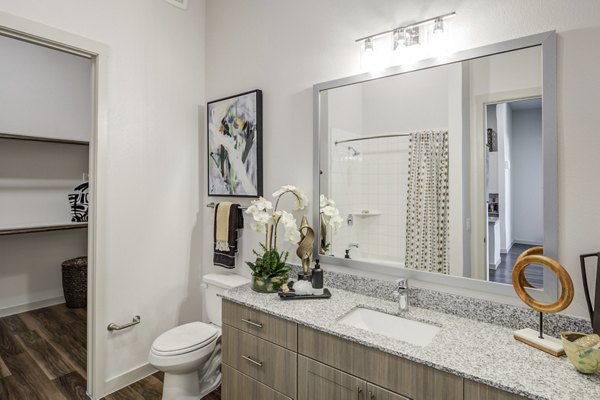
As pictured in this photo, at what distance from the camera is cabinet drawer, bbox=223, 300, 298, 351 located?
4.75ft

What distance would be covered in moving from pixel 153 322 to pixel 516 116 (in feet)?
8.52

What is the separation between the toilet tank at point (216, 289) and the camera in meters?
2.24

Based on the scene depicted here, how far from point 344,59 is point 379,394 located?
1667 millimetres

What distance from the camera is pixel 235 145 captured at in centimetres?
239

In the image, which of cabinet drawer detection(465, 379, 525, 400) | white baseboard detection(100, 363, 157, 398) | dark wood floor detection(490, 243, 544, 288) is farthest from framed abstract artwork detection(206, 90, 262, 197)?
cabinet drawer detection(465, 379, 525, 400)

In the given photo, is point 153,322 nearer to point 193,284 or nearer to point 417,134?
point 193,284

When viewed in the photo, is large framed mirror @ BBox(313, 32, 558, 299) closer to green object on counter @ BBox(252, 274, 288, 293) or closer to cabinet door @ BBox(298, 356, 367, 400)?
green object on counter @ BBox(252, 274, 288, 293)

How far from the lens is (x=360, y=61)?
5.81 feet

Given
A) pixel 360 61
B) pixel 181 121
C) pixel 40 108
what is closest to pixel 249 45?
pixel 181 121

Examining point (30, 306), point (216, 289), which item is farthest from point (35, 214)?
point (216, 289)

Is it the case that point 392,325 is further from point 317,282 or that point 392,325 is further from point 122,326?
point 122,326

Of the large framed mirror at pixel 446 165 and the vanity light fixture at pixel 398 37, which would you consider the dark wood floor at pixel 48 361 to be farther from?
the vanity light fixture at pixel 398 37

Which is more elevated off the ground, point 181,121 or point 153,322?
point 181,121

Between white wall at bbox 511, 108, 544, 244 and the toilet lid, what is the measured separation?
5.86 feet
